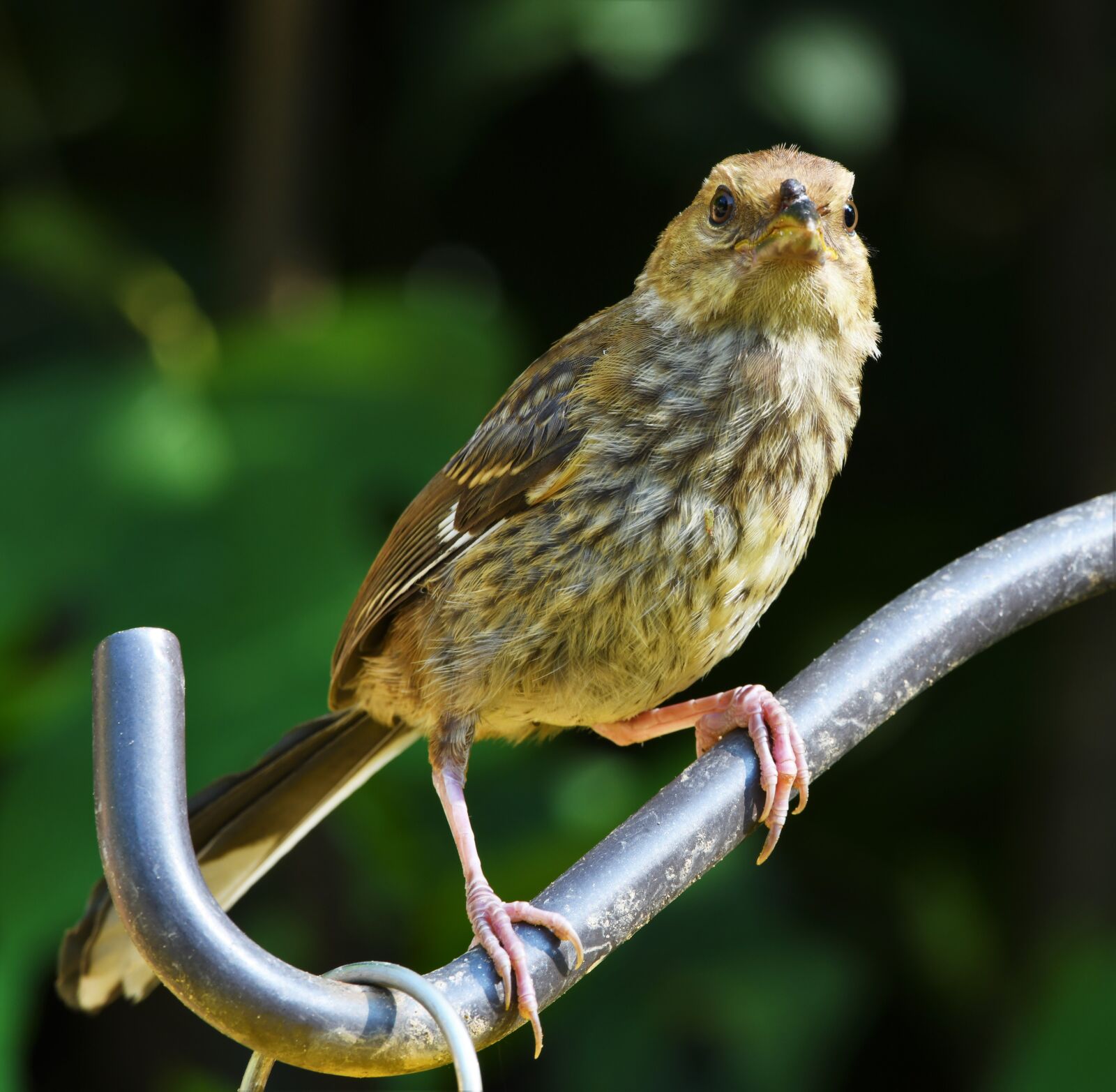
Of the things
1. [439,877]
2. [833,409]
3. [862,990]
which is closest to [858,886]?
[862,990]

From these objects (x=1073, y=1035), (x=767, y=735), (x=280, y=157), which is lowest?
(x=1073, y=1035)

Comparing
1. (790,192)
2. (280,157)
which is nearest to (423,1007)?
(790,192)

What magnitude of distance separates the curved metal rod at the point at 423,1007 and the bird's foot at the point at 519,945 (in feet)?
0.46

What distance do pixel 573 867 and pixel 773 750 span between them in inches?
19.6

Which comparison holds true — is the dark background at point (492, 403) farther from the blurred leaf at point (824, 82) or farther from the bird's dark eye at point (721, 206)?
the bird's dark eye at point (721, 206)

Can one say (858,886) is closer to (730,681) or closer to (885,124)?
(730,681)

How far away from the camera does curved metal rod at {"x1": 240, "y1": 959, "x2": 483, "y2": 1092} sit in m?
1.51

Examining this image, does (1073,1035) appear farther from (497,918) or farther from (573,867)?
(573,867)

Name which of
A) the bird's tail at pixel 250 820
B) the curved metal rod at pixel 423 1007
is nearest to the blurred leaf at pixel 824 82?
the bird's tail at pixel 250 820

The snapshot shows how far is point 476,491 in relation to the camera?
113 inches

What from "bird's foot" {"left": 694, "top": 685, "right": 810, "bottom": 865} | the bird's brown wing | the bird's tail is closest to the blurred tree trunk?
the bird's brown wing

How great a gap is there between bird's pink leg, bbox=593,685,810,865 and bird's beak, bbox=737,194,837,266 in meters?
0.67

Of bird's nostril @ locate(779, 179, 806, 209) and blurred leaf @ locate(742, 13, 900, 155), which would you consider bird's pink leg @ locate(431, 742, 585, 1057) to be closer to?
bird's nostril @ locate(779, 179, 806, 209)

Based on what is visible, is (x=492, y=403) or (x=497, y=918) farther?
(x=492, y=403)
